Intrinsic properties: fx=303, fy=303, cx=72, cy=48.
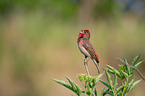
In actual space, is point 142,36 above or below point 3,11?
below

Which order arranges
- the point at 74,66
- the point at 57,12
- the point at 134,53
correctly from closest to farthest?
the point at 74,66 → the point at 134,53 → the point at 57,12

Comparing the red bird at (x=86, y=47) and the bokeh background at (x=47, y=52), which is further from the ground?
the bokeh background at (x=47, y=52)

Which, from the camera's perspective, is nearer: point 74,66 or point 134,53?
point 74,66

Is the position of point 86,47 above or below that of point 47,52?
below

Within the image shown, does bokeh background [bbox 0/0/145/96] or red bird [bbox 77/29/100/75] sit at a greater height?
bokeh background [bbox 0/0/145/96]

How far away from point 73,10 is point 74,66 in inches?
273

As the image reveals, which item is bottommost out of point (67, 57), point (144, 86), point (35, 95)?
point (144, 86)

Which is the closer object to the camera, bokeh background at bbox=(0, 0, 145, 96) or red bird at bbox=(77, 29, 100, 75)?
red bird at bbox=(77, 29, 100, 75)

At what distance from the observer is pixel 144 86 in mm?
8398

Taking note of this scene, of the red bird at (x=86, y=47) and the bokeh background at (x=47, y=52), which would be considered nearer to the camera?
the red bird at (x=86, y=47)

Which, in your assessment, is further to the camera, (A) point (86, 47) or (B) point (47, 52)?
(B) point (47, 52)

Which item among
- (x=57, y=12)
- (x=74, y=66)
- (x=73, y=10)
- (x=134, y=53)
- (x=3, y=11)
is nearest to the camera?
(x=74, y=66)

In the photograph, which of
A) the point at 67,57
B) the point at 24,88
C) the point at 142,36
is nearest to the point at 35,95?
the point at 24,88

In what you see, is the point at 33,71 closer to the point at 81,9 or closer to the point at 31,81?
the point at 31,81
